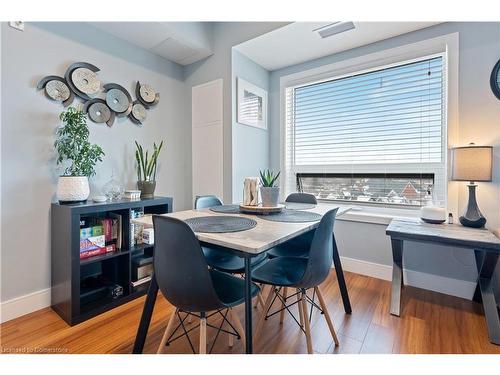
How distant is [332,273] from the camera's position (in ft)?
8.66

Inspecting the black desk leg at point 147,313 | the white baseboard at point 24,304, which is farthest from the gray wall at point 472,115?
the white baseboard at point 24,304

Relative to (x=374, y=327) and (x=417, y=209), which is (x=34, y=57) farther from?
(x=417, y=209)

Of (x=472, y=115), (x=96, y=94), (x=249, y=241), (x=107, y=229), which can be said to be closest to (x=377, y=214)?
(x=472, y=115)

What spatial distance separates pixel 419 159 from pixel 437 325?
1.42 metres

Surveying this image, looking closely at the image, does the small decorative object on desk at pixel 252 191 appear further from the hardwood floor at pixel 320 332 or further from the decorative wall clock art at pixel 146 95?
the decorative wall clock art at pixel 146 95

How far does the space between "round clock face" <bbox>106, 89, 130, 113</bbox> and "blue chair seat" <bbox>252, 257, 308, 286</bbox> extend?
1975 millimetres

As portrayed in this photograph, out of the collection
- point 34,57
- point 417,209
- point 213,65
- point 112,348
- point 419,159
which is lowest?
point 112,348

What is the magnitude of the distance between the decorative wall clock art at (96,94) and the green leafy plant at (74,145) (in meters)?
0.17

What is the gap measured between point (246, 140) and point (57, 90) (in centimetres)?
174

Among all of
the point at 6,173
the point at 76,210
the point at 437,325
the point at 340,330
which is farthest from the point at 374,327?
the point at 6,173

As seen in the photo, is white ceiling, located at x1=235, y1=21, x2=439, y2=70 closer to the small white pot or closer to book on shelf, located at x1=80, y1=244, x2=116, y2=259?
the small white pot

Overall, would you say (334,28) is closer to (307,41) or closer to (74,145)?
(307,41)

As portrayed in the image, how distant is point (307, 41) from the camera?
2.51 meters

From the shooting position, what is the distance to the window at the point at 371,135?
2.32 metres
